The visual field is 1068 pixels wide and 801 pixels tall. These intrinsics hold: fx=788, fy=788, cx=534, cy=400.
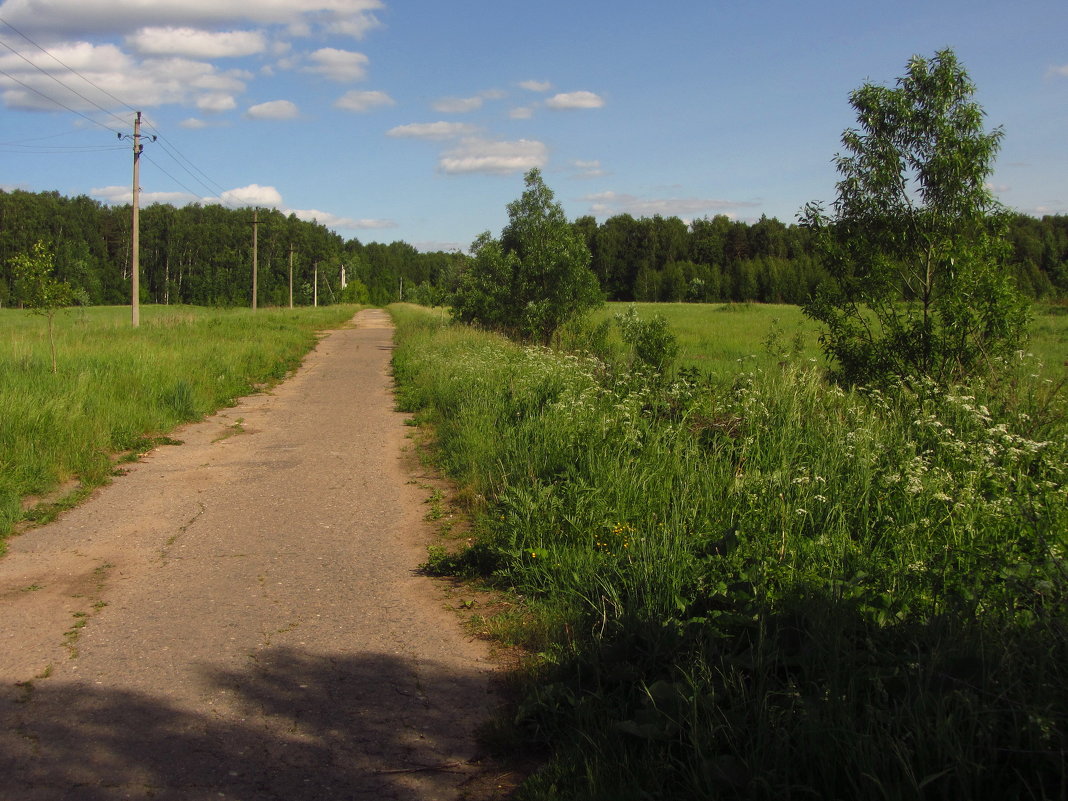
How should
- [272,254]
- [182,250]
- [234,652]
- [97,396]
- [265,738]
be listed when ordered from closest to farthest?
[265,738] < [234,652] < [97,396] < [182,250] < [272,254]

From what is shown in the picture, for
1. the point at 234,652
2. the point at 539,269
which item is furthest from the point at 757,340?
the point at 234,652

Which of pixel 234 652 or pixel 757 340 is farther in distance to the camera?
pixel 757 340

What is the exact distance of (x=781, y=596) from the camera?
150 inches

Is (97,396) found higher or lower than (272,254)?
lower

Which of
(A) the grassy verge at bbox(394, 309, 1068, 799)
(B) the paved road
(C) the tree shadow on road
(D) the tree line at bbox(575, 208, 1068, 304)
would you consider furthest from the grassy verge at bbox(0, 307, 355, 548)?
(D) the tree line at bbox(575, 208, 1068, 304)

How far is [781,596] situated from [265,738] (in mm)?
2432

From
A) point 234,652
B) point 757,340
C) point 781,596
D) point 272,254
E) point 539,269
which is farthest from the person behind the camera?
point 272,254

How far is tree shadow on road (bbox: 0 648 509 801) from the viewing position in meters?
2.99

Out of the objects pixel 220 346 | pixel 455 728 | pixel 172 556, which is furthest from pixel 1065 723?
pixel 220 346

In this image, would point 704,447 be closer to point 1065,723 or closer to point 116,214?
point 1065,723

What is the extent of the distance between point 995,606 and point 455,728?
236cm

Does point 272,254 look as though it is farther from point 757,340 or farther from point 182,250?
point 757,340

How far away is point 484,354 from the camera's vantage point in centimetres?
1515

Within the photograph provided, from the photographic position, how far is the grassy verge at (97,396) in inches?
308
